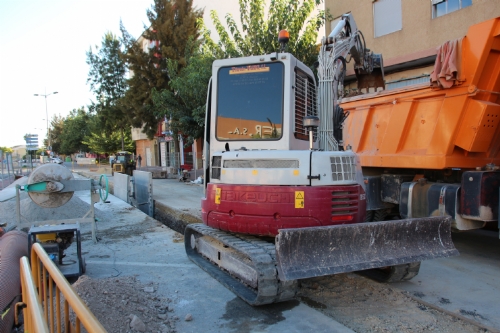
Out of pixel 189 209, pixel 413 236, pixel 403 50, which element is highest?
pixel 403 50

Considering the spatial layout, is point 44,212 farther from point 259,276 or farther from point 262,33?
point 262,33

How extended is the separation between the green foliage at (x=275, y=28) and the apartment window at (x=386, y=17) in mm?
1909

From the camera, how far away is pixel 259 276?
395 centimetres

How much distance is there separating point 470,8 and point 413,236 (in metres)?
9.22

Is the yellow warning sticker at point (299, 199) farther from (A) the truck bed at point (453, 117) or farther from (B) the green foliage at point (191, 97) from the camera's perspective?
(B) the green foliage at point (191, 97)

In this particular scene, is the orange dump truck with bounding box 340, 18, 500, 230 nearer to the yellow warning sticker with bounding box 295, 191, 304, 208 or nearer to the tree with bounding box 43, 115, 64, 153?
the yellow warning sticker with bounding box 295, 191, 304, 208

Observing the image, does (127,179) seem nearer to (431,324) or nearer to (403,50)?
(403,50)

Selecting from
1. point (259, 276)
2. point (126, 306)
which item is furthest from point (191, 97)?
point (259, 276)

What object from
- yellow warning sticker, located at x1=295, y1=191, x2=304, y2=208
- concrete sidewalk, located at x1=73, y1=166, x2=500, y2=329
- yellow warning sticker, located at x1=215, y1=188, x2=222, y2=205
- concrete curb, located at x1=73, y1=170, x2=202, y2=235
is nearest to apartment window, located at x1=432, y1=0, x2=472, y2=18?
concrete sidewalk, located at x1=73, y1=166, x2=500, y2=329

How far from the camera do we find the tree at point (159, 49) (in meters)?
Result: 24.3

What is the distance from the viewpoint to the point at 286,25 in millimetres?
12969

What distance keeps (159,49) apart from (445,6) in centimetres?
1834

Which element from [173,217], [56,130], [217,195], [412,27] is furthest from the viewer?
[56,130]

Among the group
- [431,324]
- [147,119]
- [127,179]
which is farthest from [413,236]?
[147,119]
